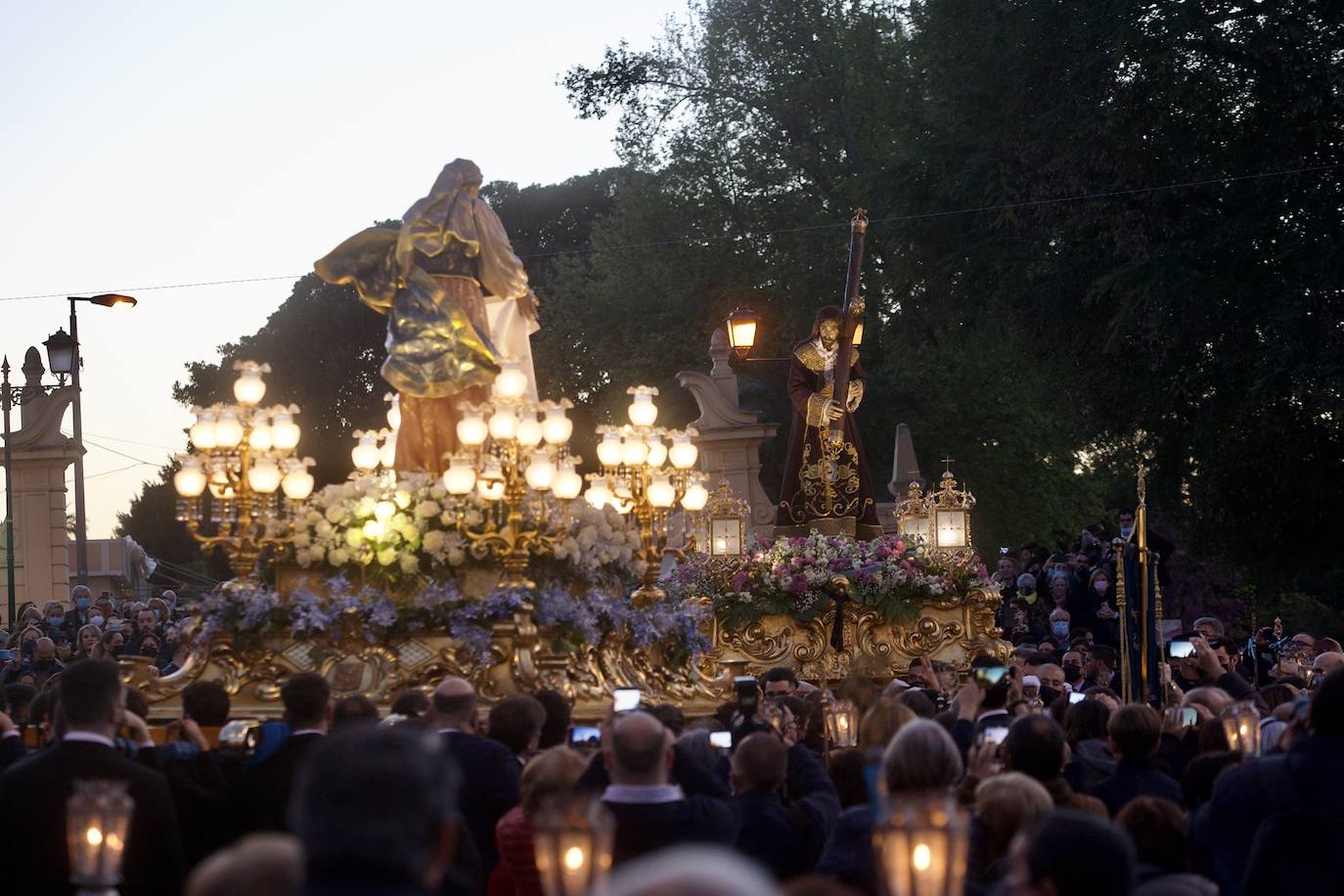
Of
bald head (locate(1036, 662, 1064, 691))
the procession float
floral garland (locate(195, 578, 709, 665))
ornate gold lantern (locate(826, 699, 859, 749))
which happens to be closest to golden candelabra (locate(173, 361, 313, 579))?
the procession float

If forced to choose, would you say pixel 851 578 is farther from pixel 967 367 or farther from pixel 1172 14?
pixel 967 367

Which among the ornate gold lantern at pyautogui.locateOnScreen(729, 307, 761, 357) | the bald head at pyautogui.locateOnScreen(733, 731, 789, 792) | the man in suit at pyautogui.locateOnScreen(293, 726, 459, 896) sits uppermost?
the ornate gold lantern at pyautogui.locateOnScreen(729, 307, 761, 357)

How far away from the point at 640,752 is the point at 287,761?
1899mm

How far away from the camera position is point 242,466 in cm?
1386

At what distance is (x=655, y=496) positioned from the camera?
14.3 metres

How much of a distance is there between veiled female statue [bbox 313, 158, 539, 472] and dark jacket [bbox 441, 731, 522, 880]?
22.3 feet

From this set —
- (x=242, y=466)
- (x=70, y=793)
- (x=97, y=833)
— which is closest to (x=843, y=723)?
(x=70, y=793)

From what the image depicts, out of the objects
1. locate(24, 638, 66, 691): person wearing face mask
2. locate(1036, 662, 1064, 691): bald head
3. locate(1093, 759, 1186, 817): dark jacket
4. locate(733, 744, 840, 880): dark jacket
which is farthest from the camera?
locate(24, 638, 66, 691): person wearing face mask

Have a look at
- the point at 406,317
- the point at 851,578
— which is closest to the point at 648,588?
the point at 406,317

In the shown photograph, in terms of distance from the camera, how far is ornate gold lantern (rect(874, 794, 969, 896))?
4508 mm

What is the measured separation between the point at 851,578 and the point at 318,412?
33.7 meters

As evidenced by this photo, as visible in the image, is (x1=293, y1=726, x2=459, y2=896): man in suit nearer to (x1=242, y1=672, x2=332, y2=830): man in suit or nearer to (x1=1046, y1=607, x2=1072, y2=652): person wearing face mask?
(x1=242, y1=672, x2=332, y2=830): man in suit

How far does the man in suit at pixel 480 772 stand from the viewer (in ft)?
27.0

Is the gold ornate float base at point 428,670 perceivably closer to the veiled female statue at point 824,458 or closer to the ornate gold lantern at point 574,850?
the veiled female statue at point 824,458
